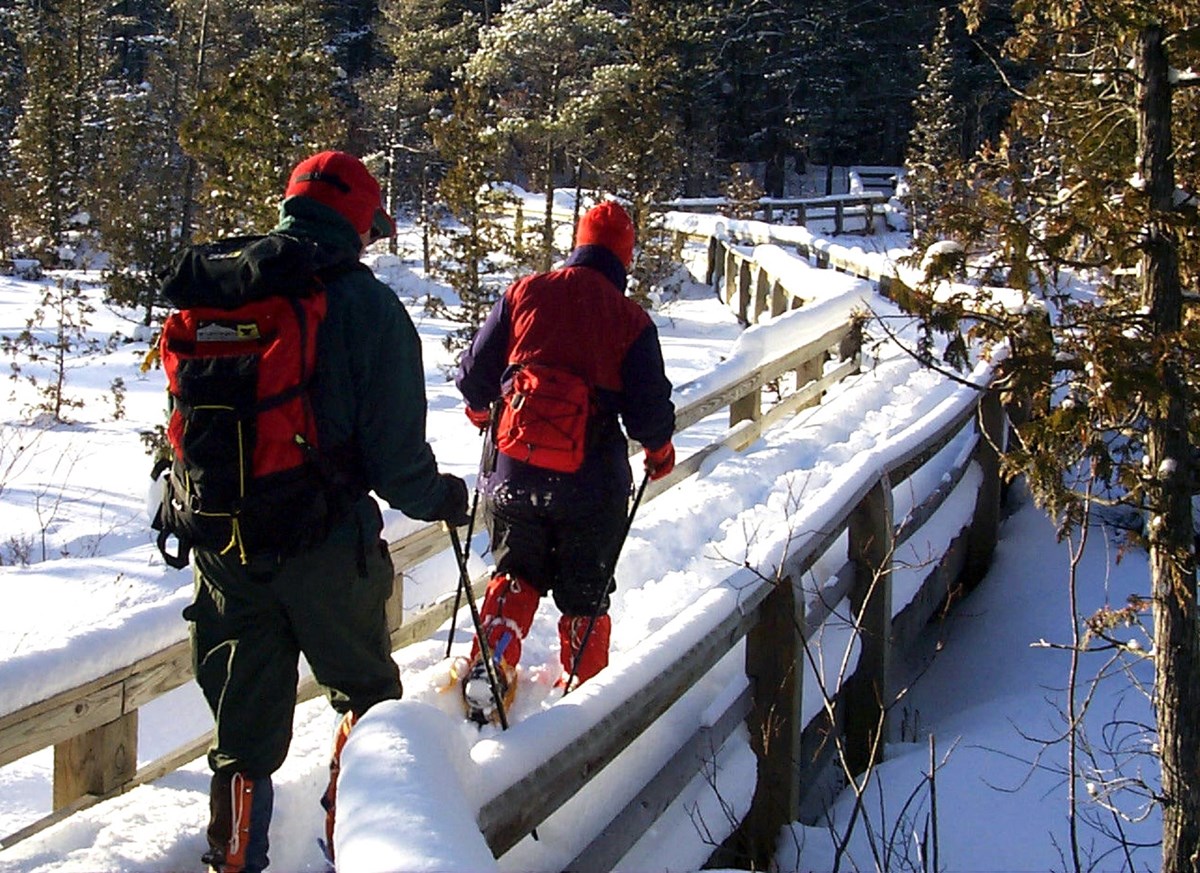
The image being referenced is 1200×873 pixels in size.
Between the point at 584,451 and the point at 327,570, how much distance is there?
1.28 metres

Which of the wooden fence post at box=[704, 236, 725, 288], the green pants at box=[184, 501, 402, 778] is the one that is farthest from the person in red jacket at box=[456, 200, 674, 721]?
the wooden fence post at box=[704, 236, 725, 288]

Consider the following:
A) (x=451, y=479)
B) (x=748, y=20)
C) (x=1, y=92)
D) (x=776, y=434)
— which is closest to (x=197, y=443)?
(x=451, y=479)

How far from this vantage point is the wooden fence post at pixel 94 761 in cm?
321

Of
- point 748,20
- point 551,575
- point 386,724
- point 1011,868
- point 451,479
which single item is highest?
point 748,20

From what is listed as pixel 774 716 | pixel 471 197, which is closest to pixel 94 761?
pixel 774 716

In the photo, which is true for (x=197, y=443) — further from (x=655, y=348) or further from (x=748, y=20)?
(x=748, y=20)

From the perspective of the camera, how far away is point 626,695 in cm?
281

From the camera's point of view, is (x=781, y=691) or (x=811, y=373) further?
(x=811, y=373)

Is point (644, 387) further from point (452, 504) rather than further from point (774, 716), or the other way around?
point (774, 716)

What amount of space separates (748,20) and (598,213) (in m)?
38.9

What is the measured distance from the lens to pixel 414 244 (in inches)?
1335

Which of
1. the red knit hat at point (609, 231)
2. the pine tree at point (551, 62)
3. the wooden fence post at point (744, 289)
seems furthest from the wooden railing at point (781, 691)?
the pine tree at point (551, 62)

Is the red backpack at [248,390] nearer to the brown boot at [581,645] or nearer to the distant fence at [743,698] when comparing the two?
the distant fence at [743,698]

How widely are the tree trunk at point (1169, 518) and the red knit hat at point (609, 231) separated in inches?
68.0
